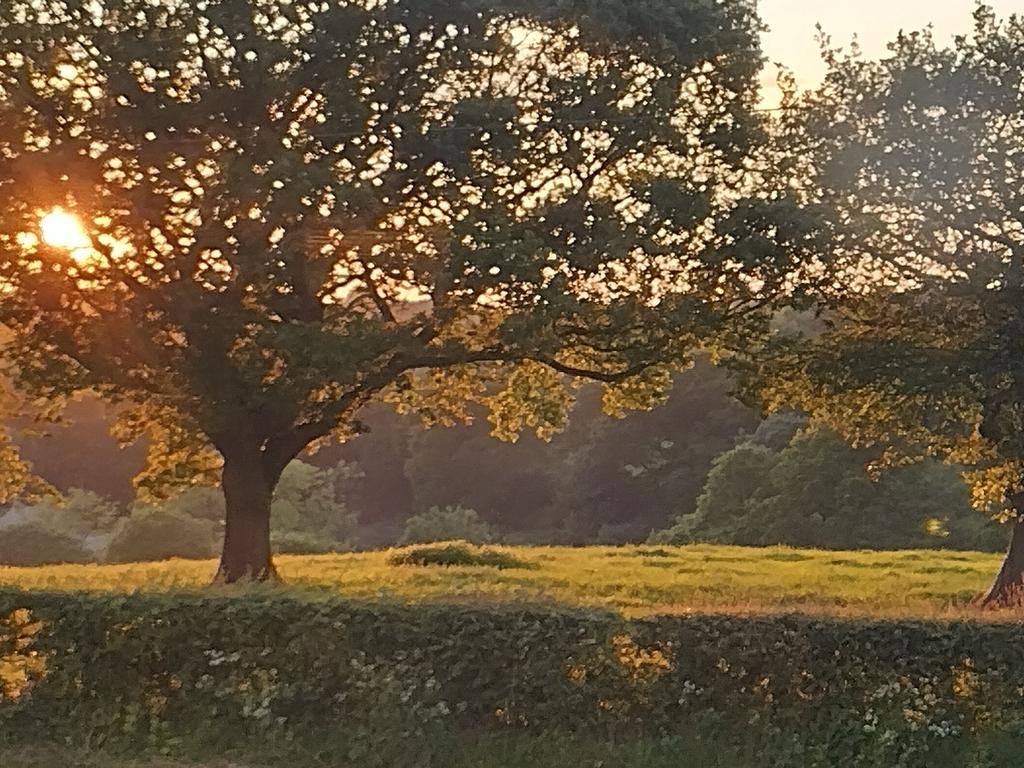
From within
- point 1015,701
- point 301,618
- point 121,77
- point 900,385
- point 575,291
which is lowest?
point 1015,701

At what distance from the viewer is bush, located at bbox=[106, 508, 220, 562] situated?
45841 millimetres

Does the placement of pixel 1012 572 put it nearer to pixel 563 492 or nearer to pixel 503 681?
pixel 503 681

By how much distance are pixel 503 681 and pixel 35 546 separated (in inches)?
1661

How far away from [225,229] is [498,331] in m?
4.22

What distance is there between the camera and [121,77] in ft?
53.5

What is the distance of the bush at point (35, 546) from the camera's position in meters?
46.4

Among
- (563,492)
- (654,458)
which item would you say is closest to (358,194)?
(654,458)

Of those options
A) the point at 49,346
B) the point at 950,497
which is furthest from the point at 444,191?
the point at 950,497

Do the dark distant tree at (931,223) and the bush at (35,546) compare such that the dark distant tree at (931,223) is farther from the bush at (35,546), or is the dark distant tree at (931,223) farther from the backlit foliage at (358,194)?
the bush at (35,546)

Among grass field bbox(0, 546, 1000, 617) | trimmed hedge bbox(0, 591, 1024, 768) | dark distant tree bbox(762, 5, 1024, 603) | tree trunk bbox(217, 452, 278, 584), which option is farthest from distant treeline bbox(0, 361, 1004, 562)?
trimmed hedge bbox(0, 591, 1024, 768)

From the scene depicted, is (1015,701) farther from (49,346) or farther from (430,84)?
(49,346)

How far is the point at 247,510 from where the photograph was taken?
19984mm

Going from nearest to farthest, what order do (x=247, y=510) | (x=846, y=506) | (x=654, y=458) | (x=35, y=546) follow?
(x=247, y=510) < (x=35, y=546) < (x=846, y=506) < (x=654, y=458)

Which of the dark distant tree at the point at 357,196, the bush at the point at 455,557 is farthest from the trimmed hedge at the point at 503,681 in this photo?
the bush at the point at 455,557
